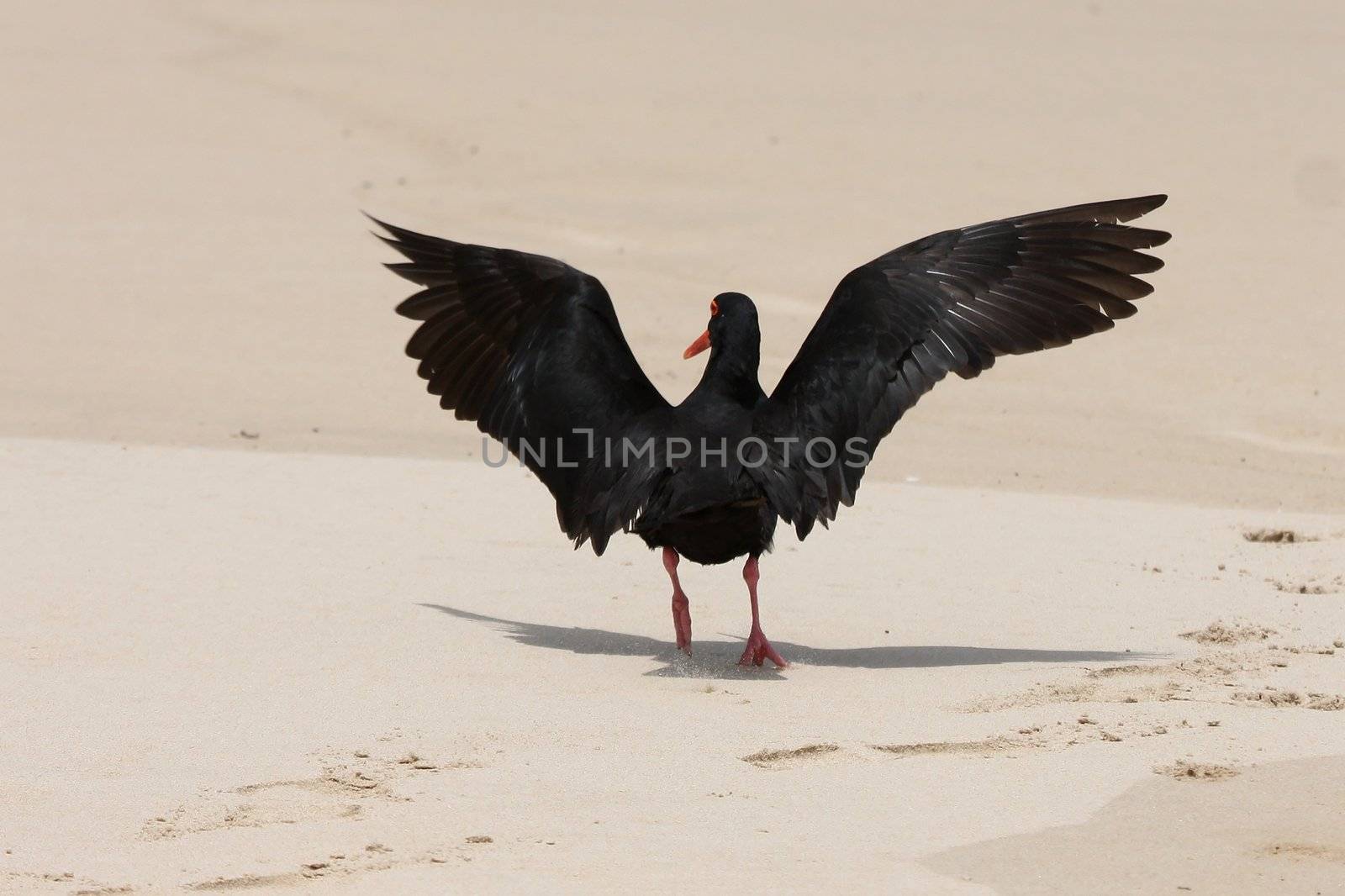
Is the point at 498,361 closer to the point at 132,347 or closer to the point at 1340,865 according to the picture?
the point at 1340,865

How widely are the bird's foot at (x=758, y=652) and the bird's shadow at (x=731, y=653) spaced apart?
0.04 metres

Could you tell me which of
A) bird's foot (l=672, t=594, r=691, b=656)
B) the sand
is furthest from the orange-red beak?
the sand

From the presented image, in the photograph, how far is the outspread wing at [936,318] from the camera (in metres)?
6.73

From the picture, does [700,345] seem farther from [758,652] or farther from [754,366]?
[758,652]

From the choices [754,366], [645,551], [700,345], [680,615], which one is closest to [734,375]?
[754,366]

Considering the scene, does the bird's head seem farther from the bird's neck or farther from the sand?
the sand

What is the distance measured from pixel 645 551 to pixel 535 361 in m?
1.95

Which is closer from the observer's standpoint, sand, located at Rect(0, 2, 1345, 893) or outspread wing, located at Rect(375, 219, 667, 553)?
sand, located at Rect(0, 2, 1345, 893)

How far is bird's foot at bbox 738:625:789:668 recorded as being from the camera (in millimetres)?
6508

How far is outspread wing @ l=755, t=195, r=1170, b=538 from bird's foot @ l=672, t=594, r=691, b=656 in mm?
636

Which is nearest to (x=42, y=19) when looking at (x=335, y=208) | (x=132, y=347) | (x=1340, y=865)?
(x=335, y=208)

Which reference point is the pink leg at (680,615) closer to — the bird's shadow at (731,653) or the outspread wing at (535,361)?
the bird's shadow at (731,653)

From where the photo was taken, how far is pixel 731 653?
691cm

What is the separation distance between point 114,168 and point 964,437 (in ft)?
41.0
